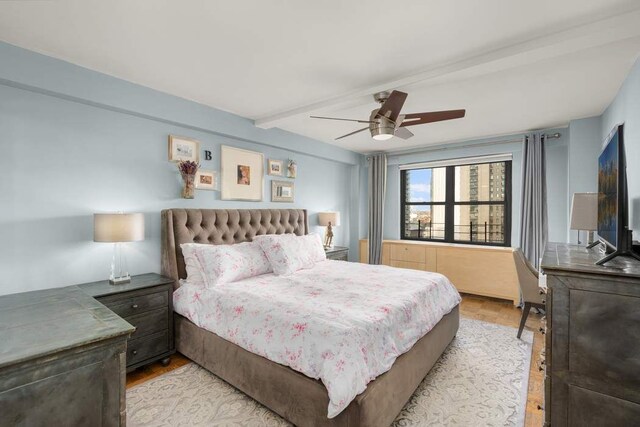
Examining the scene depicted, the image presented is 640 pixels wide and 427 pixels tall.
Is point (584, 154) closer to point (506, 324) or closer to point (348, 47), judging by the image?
point (506, 324)

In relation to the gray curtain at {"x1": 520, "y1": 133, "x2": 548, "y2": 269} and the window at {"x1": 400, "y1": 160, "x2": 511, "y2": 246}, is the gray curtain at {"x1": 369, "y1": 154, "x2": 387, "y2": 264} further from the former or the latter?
the gray curtain at {"x1": 520, "y1": 133, "x2": 548, "y2": 269}

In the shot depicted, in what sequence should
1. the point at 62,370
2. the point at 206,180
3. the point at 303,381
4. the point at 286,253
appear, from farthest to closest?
the point at 206,180 < the point at 286,253 < the point at 303,381 < the point at 62,370

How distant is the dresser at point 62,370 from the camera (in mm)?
1147

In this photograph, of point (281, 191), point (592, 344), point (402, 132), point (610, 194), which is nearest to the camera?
point (592, 344)

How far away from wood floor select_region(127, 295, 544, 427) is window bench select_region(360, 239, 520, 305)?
0.62 ft

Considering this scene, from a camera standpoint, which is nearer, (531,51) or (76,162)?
(531,51)

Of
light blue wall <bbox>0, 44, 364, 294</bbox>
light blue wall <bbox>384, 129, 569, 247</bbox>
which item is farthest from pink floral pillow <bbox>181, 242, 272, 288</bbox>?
light blue wall <bbox>384, 129, 569, 247</bbox>

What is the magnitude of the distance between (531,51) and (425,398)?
2.55m

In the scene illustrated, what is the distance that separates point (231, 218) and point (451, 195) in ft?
12.8

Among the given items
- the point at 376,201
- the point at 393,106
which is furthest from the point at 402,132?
the point at 376,201

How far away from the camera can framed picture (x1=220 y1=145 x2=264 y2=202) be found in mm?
3637

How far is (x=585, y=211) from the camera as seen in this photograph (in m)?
2.67

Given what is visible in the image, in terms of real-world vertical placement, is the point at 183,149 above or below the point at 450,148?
below

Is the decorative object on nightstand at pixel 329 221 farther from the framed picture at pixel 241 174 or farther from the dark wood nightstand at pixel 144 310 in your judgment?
the dark wood nightstand at pixel 144 310
